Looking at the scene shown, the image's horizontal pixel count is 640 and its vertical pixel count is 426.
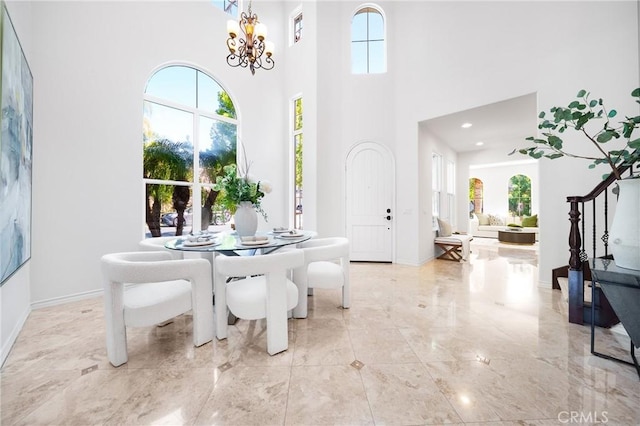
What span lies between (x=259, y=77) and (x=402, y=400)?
5.50m

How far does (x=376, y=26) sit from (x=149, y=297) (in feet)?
19.5

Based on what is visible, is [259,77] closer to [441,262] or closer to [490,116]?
[490,116]

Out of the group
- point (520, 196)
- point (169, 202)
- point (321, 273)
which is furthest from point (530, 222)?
point (169, 202)

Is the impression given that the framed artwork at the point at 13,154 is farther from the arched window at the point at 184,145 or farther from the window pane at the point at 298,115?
the window pane at the point at 298,115

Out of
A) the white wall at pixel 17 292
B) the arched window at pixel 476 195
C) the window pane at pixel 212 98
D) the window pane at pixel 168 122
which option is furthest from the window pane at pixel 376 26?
the arched window at pixel 476 195

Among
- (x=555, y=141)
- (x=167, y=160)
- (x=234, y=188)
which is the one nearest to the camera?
(x=555, y=141)

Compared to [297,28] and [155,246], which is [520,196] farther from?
[155,246]

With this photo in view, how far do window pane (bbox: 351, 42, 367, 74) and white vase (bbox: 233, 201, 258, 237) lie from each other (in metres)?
3.96

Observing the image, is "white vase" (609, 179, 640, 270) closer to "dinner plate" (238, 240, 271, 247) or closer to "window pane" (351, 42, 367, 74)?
"dinner plate" (238, 240, 271, 247)

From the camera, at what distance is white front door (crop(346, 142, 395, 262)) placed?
4.91 meters

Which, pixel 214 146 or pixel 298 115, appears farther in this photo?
pixel 298 115

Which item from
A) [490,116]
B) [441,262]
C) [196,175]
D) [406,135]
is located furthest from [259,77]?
[441,262]

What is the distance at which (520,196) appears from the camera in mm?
9828

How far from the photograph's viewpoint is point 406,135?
4789 mm
